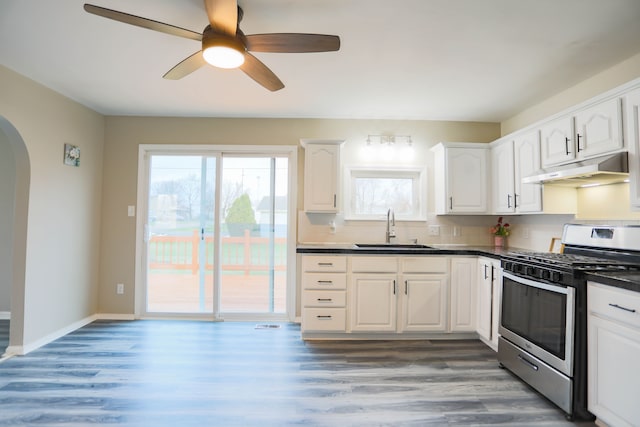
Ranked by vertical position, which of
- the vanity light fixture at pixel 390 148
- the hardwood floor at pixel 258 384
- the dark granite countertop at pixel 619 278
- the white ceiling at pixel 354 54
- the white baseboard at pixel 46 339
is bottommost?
the hardwood floor at pixel 258 384

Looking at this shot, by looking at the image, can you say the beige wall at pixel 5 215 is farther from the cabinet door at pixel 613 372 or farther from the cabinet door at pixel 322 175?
the cabinet door at pixel 613 372

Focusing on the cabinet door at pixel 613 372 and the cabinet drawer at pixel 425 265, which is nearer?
the cabinet door at pixel 613 372

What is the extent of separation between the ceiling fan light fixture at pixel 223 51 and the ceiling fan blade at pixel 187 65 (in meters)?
0.12

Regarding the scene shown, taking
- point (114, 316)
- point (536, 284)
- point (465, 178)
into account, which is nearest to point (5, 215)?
point (114, 316)

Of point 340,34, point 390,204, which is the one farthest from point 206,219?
point 340,34

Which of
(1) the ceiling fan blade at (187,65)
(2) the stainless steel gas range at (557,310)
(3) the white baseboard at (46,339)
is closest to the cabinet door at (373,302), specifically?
(2) the stainless steel gas range at (557,310)

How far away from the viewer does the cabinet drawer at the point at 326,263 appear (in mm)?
3129

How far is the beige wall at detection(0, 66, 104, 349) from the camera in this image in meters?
2.82

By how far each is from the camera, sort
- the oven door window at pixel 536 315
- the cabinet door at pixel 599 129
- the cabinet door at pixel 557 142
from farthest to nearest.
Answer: the cabinet door at pixel 557 142
the cabinet door at pixel 599 129
the oven door window at pixel 536 315

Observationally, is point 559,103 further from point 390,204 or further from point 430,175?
point 390,204

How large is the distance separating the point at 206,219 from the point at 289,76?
6.42ft

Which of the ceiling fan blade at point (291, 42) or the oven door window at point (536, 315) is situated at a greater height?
the ceiling fan blade at point (291, 42)

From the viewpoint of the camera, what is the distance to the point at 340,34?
214 centimetres

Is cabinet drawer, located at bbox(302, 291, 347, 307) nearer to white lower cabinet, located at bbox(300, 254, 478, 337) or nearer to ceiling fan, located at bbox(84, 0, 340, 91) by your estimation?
white lower cabinet, located at bbox(300, 254, 478, 337)
